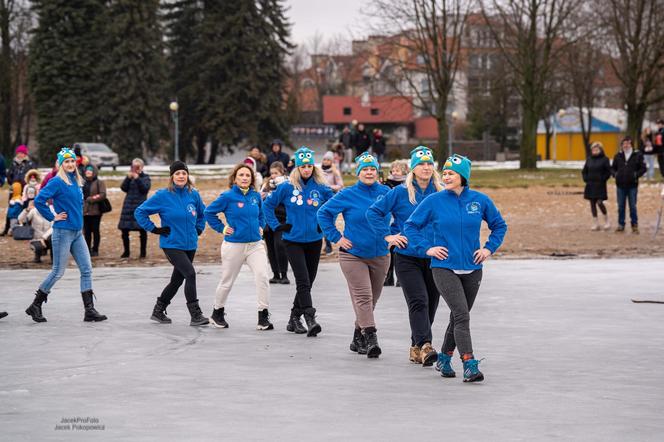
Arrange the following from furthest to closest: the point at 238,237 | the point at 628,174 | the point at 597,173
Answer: the point at 597,173 < the point at 628,174 < the point at 238,237

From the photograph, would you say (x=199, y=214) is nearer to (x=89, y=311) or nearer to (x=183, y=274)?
(x=183, y=274)

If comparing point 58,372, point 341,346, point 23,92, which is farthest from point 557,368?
point 23,92

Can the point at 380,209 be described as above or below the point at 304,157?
below

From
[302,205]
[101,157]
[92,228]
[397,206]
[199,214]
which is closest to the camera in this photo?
[397,206]

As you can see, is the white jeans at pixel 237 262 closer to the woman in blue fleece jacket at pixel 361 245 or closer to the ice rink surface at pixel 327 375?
the ice rink surface at pixel 327 375

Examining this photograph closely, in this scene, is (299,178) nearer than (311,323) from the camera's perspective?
No

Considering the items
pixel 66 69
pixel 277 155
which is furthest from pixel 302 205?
pixel 66 69

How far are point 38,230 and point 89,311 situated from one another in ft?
28.0

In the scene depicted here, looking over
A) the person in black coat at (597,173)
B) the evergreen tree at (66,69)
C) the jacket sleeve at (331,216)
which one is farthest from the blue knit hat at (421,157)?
the evergreen tree at (66,69)

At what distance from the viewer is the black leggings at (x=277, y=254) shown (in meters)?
15.5

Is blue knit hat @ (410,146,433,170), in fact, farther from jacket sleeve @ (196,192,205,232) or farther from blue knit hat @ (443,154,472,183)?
jacket sleeve @ (196,192,205,232)

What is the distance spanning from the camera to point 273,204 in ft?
38.5

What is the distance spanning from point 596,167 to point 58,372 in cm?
1610

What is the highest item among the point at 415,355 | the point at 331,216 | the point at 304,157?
the point at 304,157
